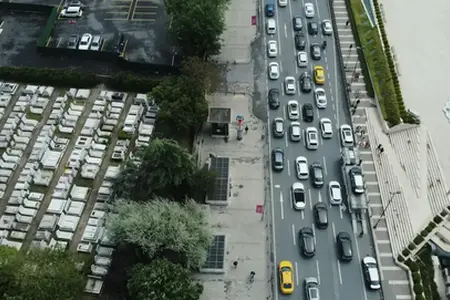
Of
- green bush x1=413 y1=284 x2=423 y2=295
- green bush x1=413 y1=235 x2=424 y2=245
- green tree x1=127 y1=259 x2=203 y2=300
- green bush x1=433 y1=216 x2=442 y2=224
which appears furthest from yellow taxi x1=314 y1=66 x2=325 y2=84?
green tree x1=127 y1=259 x2=203 y2=300

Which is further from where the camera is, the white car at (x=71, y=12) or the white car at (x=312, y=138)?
the white car at (x=71, y=12)

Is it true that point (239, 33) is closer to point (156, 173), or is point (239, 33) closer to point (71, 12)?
point (71, 12)

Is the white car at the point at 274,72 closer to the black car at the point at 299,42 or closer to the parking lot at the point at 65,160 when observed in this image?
the black car at the point at 299,42

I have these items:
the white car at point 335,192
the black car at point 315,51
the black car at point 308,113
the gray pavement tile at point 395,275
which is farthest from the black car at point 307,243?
the black car at point 315,51

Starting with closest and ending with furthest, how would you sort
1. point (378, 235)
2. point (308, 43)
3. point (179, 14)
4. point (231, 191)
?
1. point (378, 235)
2. point (231, 191)
3. point (179, 14)
4. point (308, 43)

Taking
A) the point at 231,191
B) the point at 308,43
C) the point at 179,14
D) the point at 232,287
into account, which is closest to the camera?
the point at 232,287

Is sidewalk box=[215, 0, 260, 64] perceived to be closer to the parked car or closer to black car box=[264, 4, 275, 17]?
black car box=[264, 4, 275, 17]

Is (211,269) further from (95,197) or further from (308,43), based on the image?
(308,43)

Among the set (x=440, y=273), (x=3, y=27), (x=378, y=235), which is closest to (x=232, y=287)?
(x=378, y=235)
